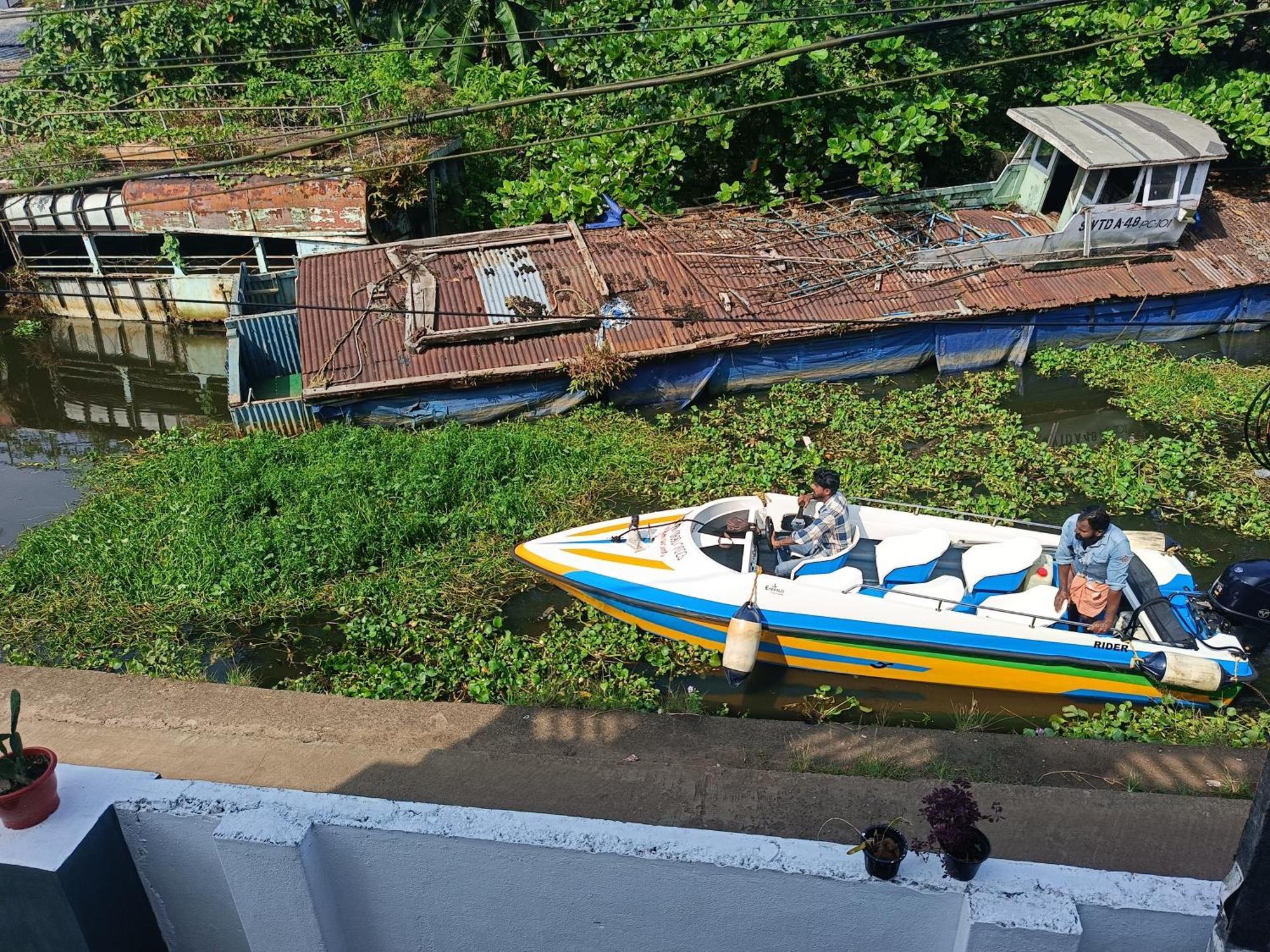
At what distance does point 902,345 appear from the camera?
554 inches

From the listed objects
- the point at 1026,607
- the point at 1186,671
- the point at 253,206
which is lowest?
the point at 1186,671

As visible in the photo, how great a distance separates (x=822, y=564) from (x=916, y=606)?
3.14ft

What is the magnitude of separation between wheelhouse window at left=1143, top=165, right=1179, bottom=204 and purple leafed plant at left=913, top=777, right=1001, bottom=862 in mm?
13544

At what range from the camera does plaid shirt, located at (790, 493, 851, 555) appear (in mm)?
8531

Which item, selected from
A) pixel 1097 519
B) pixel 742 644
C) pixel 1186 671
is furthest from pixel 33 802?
pixel 1186 671

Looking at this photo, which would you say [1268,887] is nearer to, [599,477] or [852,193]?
[599,477]

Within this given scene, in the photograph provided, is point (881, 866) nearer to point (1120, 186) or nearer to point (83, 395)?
point (1120, 186)

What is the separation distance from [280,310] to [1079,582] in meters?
11.4

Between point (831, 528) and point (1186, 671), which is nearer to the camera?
point (1186, 671)

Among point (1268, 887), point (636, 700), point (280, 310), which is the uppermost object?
point (1268, 887)

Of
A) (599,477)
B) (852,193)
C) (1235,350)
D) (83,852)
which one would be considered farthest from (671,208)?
(83,852)

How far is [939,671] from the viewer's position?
8.43 metres

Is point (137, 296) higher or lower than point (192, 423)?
higher

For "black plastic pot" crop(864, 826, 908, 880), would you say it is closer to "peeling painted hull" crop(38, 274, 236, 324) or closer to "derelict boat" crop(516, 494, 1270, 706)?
"derelict boat" crop(516, 494, 1270, 706)
